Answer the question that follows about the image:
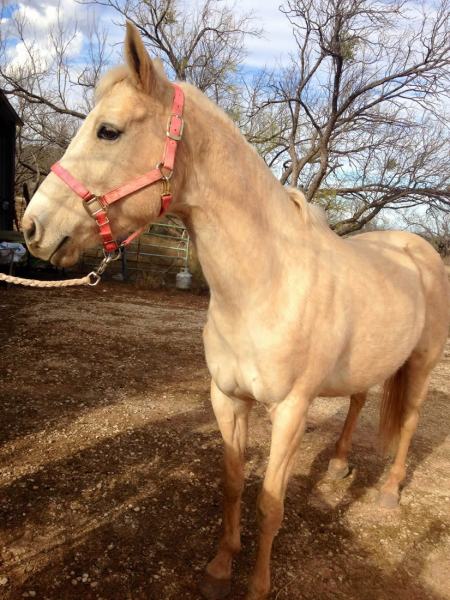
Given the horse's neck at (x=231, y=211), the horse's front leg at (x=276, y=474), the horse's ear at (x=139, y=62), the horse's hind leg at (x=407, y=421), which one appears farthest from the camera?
the horse's hind leg at (x=407, y=421)

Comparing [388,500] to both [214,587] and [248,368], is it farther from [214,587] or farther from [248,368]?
[248,368]

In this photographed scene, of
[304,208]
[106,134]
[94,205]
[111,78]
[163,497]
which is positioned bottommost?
[163,497]

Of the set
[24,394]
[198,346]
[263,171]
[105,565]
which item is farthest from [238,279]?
[198,346]

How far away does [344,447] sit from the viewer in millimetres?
3119

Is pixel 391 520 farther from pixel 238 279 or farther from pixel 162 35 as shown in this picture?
pixel 162 35

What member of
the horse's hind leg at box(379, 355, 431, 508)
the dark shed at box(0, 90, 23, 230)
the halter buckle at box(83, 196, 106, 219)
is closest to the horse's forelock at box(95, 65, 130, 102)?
the halter buckle at box(83, 196, 106, 219)

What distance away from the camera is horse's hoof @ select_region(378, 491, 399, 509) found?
281 cm

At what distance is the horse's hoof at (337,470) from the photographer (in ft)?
9.97

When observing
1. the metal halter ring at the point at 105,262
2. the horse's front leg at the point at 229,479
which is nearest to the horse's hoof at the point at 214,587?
the horse's front leg at the point at 229,479

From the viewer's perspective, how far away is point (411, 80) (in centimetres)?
1025

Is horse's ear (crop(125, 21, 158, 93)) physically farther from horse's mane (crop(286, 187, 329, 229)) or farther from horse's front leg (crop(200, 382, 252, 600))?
horse's front leg (crop(200, 382, 252, 600))

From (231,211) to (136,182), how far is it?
1.26ft

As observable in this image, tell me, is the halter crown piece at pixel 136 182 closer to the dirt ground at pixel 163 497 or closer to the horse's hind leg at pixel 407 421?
the dirt ground at pixel 163 497

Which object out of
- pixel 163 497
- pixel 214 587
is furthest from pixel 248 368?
pixel 163 497
